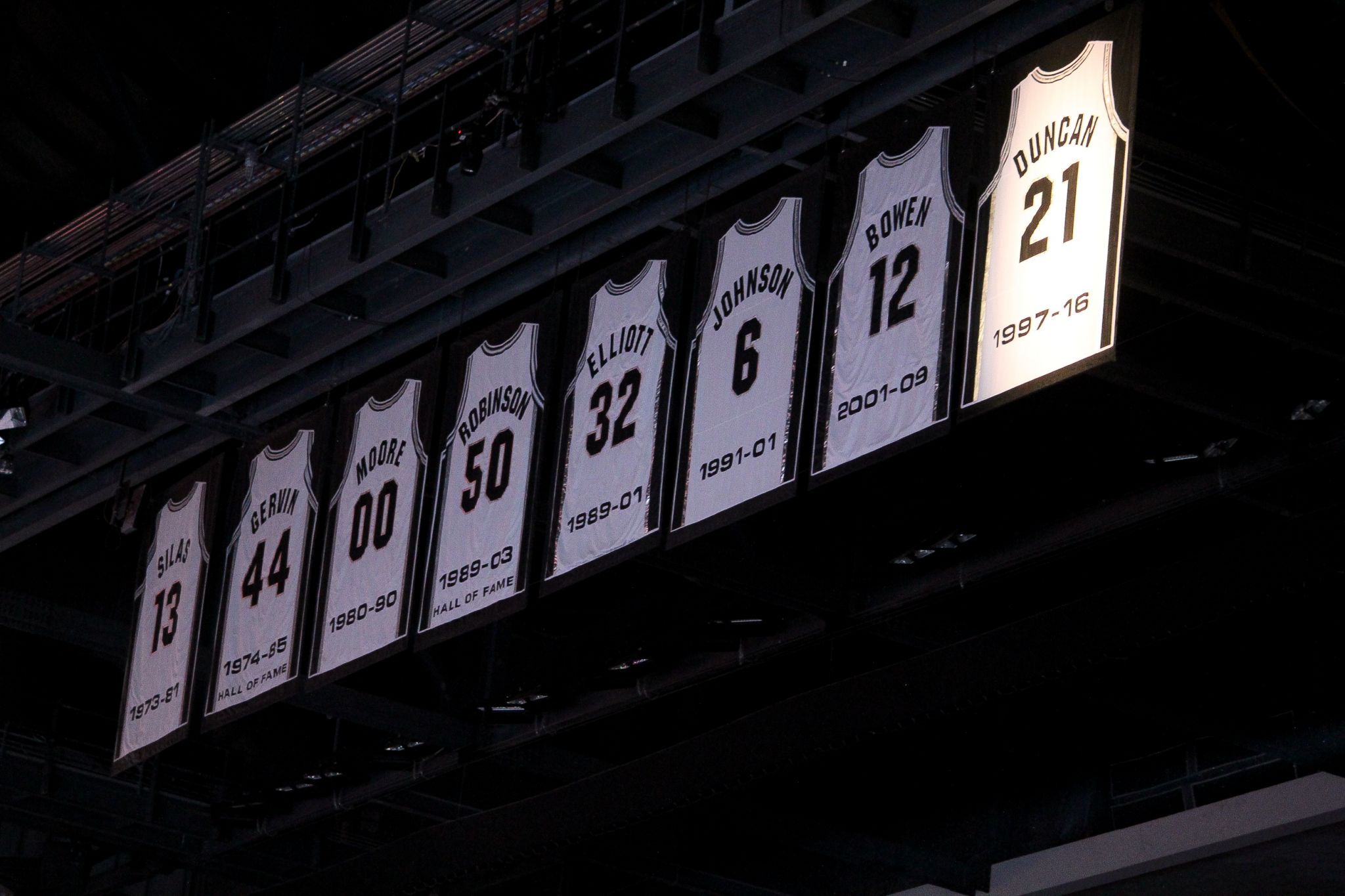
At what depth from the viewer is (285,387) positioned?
17109mm

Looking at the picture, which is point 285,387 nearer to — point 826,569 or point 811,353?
point 826,569

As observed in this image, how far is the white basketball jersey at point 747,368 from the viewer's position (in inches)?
452

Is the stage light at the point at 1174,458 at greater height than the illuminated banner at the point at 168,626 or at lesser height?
greater

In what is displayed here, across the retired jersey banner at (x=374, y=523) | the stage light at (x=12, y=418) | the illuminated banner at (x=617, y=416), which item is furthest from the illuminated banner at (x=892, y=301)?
the stage light at (x=12, y=418)

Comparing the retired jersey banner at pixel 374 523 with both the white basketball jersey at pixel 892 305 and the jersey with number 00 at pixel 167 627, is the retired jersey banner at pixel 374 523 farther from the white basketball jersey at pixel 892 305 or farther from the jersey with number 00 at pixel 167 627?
the white basketball jersey at pixel 892 305

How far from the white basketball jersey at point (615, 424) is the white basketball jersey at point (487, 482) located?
40cm

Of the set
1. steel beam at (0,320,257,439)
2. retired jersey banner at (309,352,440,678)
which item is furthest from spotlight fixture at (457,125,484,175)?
steel beam at (0,320,257,439)

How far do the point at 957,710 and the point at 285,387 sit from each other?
6427 mm

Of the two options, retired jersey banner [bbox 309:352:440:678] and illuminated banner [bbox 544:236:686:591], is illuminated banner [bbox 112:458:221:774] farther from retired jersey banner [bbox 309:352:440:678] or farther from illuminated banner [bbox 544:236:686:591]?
illuminated banner [bbox 544:236:686:591]

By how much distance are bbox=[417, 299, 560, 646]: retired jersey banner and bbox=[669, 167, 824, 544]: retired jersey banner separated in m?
1.46

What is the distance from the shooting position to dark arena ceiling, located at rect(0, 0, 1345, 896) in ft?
43.2

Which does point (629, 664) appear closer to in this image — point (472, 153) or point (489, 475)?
point (489, 475)

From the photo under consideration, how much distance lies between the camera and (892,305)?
1116cm

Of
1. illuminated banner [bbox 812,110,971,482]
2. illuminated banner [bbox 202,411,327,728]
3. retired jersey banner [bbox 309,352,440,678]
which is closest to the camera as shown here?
illuminated banner [bbox 812,110,971,482]
